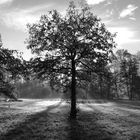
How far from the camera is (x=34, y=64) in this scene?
875 inches

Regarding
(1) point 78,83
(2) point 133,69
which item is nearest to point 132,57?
(2) point 133,69

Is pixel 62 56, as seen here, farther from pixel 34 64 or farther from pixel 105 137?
pixel 105 137

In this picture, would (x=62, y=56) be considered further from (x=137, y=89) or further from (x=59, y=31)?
(x=137, y=89)

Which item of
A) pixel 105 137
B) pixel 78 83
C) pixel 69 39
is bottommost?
pixel 105 137

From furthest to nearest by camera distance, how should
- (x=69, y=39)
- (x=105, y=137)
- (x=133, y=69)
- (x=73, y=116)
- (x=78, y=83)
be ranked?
(x=133, y=69) < (x=78, y=83) < (x=73, y=116) < (x=69, y=39) < (x=105, y=137)

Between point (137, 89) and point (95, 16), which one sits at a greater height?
point (95, 16)

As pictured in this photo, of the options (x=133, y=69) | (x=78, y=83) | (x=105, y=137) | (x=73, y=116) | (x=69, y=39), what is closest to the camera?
(x=105, y=137)

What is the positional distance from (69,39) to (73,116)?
25.7 ft

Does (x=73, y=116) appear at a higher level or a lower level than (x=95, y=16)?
lower

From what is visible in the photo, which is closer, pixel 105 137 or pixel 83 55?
pixel 105 137

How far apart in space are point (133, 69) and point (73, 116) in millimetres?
55636

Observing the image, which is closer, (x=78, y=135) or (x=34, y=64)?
(x=78, y=135)

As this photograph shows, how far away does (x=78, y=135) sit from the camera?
1466 centimetres

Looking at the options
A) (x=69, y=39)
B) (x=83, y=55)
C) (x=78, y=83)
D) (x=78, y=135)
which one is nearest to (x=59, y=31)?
(x=69, y=39)
